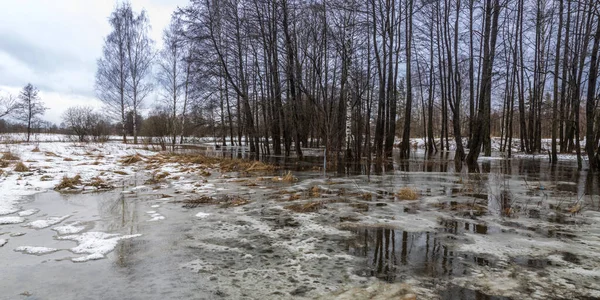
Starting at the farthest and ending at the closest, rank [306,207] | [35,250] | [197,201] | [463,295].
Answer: [197,201] → [306,207] → [35,250] → [463,295]

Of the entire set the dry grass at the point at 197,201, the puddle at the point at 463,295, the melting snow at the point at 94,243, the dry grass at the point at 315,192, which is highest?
the dry grass at the point at 315,192

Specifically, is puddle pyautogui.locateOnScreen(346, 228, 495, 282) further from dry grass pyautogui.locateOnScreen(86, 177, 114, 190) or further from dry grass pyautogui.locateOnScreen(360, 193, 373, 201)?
dry grass pyautogui.locateOnScreen(86, 177, 114, 190)

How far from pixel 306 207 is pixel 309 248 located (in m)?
1.99

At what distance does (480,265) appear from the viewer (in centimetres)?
324

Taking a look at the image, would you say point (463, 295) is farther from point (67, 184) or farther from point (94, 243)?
point (67, 184)

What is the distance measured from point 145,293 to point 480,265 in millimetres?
3115

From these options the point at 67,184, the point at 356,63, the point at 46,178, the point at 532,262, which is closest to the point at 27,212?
the point at 67,184

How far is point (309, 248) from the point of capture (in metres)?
3.77

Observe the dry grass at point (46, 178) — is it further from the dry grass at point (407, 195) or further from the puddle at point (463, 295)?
the puddle at point (463, 295)

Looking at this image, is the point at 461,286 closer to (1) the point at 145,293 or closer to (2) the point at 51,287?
(1) the point at 145,293

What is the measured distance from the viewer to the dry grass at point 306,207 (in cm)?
562

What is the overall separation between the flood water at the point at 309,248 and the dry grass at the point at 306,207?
0.17 metres

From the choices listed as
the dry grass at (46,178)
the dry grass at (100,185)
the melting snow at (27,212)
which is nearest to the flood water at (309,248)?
the melting snow at (27,212)

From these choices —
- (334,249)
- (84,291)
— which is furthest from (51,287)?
(334,249)
